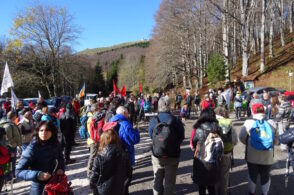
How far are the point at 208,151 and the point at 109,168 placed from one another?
156 centimetres

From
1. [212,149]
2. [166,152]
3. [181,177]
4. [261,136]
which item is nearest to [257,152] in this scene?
[261,136]

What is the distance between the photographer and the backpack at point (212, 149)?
3.49m

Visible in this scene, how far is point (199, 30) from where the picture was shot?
2772cm

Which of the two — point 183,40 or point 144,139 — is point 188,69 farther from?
point 144,139

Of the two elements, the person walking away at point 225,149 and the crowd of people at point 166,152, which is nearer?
the crowd of people at point 166,152

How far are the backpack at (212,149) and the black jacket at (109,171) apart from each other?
1.32 m

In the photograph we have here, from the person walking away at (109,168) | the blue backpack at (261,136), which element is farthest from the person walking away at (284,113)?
the person walking away at (109,168)

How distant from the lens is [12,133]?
522 centimetres

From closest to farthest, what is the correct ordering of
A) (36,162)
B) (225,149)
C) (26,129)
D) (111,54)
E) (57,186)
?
1. (57,186)
2. (36,162)
3. (225,149)
4. (26,129)
5. (111,54)

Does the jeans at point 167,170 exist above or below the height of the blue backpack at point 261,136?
below

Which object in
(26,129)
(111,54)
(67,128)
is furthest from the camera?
(111,54)

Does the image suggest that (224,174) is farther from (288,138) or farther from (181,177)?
(181,177)

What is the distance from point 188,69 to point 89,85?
22.5 m

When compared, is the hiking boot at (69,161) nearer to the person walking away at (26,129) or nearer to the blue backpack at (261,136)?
the person walking away at (26,129)
